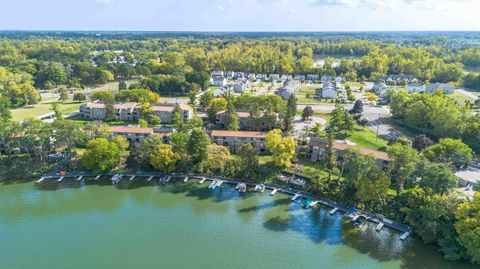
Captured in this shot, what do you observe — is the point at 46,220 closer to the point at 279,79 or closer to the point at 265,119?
the point at 265,119

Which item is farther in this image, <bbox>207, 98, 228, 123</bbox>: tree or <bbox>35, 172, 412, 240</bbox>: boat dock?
<bbox>207, 98, 228, 123</bbox>: tree

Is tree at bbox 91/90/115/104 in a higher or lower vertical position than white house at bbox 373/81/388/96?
higher

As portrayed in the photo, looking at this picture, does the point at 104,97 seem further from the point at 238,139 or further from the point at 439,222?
the point at 439,222

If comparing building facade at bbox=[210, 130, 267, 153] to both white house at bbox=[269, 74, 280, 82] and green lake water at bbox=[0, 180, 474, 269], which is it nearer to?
green lake water at bbox=[0, 180, 474, 269]

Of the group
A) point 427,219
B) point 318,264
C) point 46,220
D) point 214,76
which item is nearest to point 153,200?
point 46,220

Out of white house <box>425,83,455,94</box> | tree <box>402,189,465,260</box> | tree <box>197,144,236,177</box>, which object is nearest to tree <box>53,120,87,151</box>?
tree <box>197,144,236,177</box>

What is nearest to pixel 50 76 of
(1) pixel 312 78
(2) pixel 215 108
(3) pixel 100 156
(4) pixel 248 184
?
(2) pixel 215 108
